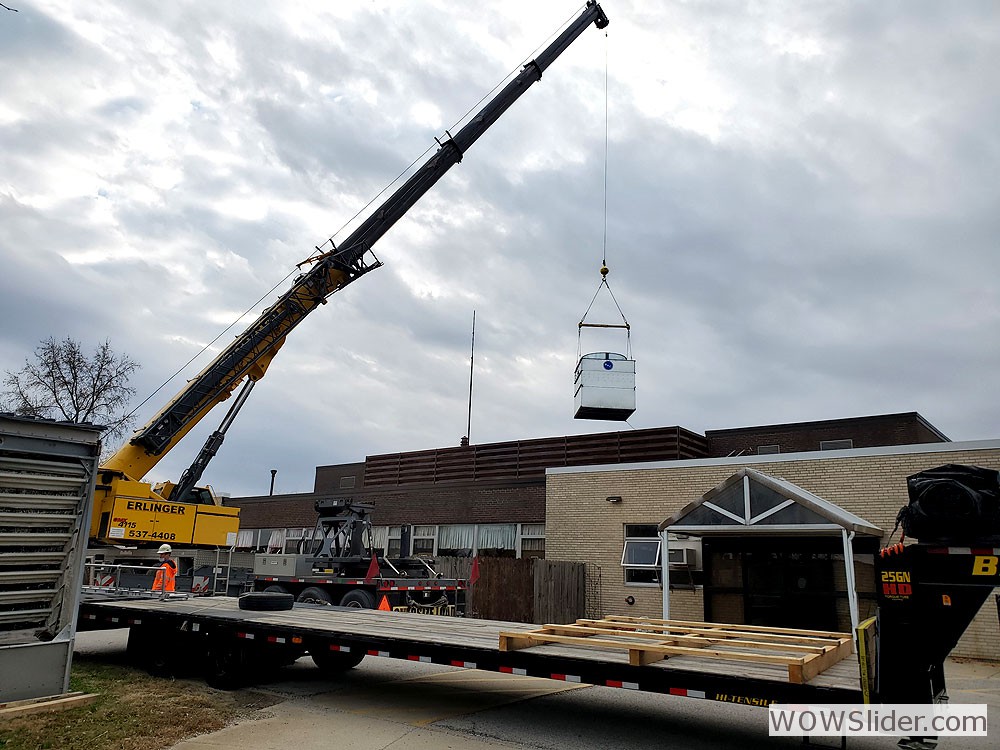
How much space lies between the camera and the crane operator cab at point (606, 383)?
14.5m

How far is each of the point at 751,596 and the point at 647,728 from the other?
28.7 ft

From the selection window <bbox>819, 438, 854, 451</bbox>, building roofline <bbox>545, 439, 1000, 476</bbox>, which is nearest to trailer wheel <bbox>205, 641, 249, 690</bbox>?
building roofline <bbox>545, 439, 1000, 476</bbox>

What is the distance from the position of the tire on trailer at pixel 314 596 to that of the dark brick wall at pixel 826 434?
1387cm

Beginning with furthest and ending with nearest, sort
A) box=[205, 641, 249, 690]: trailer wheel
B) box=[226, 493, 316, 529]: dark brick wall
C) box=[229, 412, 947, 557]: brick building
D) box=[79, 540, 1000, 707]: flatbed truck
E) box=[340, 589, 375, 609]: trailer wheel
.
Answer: box=[226, 493, 316, 529]: dark brick wall < box=[229, 412, 947, 557]: brick building < box=[340, 589, 375, 609]: trailer wheel < box=[205, 641, 249, 690]: trailer wheel < box=[79, 540, 1000, 707]: flatbed truck

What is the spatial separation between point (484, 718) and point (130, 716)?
387 centimetres

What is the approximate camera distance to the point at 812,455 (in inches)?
681

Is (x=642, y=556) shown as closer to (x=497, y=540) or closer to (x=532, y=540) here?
(x=532, y=540)

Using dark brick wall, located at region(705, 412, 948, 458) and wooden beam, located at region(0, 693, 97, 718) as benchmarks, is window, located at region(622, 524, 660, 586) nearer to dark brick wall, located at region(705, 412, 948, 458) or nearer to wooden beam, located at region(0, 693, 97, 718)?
dark brick wall, located at region(705, 412, 948, 458)

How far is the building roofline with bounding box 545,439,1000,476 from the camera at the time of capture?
1534cm

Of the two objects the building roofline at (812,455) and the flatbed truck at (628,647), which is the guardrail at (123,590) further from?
the building roofline at (812,455)

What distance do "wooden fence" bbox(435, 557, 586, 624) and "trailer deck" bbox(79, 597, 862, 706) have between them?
8.02 meters

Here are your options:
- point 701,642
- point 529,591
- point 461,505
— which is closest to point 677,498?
point 529,591

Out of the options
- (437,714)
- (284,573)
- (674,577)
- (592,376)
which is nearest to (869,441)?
(674,577)

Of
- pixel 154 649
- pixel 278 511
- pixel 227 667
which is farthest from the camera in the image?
pixel 278 511
